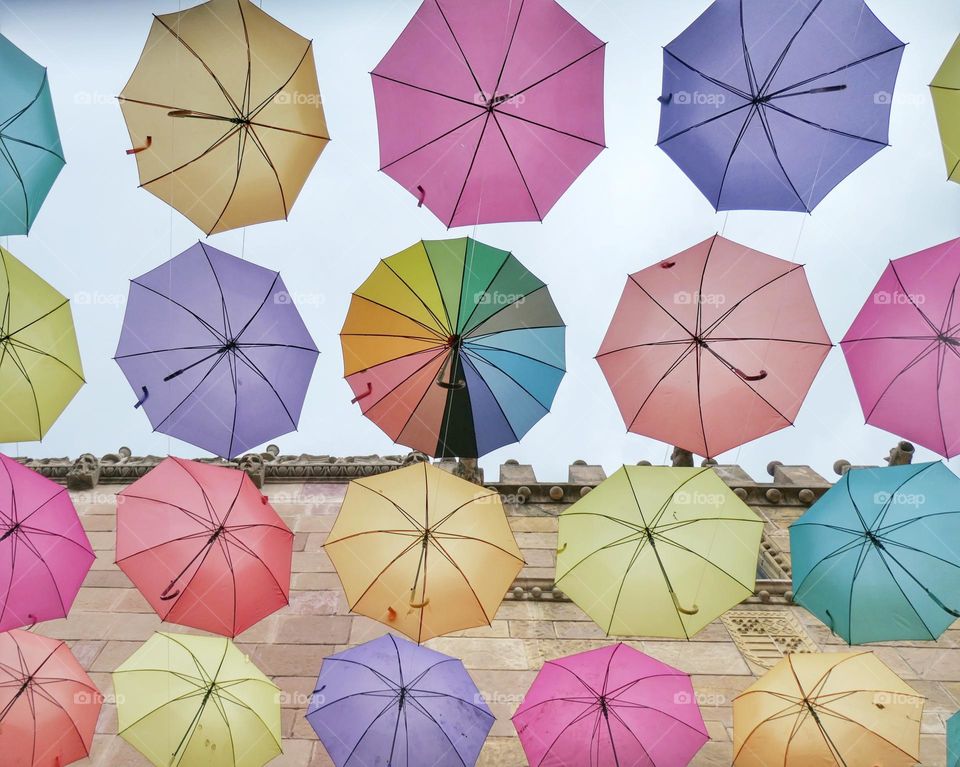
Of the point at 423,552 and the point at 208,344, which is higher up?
the point at 208,344

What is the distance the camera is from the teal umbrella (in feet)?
30.0

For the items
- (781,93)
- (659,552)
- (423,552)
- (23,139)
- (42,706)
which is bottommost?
(42,706)

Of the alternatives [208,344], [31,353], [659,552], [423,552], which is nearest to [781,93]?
[659,552]

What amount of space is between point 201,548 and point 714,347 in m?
6.93

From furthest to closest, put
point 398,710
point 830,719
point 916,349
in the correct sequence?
1. point 916,349
2. point 398,710
3. point 830,719

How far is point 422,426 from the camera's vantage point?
33.3 ft

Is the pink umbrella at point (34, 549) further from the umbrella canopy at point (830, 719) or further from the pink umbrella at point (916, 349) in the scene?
the pink umbrella at point (916, 349)

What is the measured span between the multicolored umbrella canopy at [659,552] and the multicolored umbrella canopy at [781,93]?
3756 millimetres

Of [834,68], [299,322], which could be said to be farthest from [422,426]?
[834,68]

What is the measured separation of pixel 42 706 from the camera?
861 cm

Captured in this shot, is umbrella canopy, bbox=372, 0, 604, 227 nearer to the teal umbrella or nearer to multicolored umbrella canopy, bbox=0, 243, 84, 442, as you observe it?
multicolored umbrella canopy, bbox=0, 243, 84, 442

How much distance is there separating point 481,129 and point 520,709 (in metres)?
6.92

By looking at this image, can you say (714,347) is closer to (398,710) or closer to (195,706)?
(398,710)

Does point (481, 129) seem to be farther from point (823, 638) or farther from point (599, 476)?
point (823, 638)
